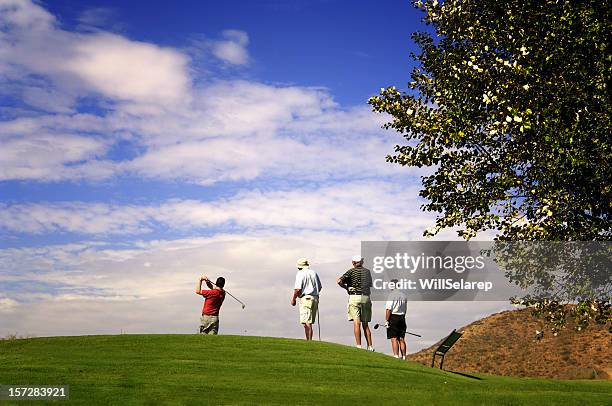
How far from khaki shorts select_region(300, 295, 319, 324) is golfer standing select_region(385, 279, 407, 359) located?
8.59 ft

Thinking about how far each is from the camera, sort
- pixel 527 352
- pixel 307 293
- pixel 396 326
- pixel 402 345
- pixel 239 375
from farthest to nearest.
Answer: pixel 527 352, pixel 402 345, pixel 396 326, pixel 307 293, pixel 239 375

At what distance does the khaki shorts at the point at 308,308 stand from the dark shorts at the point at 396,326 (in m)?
2.79

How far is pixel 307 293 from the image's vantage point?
23.1 metres

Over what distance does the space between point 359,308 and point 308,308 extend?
1.68m

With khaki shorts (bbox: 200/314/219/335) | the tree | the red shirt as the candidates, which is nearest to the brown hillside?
the tree

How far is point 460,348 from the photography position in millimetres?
37719

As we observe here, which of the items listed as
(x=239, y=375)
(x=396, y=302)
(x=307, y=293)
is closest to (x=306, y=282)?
(x=307, y=293)

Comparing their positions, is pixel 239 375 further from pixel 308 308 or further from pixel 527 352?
pixel 527 352

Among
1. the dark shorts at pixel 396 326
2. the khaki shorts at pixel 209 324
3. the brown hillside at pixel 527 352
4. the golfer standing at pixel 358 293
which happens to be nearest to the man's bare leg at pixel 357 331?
the golfer standing at pixel 358 293

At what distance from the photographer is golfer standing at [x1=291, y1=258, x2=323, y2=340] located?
23.1 meters

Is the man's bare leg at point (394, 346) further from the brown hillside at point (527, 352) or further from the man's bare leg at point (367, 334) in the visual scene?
the brown hillside at point (527, 352)

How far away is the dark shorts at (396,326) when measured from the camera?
24016 mm

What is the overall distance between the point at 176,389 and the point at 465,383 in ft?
26.0

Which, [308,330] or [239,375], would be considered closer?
[239,375]
